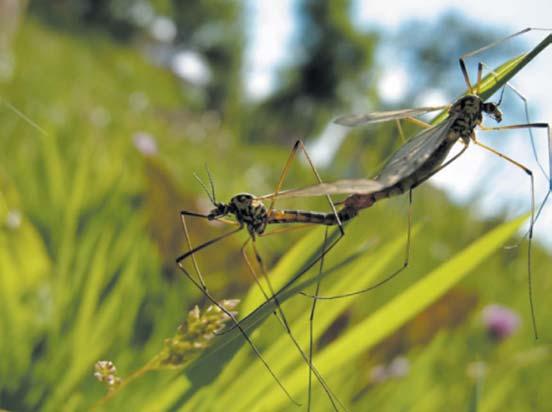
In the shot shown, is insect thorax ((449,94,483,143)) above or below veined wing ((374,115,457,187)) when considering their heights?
above

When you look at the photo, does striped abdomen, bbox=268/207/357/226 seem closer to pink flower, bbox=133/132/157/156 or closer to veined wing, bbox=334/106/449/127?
veined wing, bbox=334/106/449/127

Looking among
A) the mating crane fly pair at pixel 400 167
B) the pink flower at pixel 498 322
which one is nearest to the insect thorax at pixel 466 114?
the mating crane fly pair at pixel 400 167

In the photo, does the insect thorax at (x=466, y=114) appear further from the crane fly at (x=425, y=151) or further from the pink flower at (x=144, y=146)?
the pink flower at (x=144, y=146)

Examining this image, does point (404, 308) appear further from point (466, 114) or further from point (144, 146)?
point (144, 146)

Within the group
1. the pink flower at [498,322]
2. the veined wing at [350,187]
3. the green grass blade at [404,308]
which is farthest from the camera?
the pink flower at [498,322]

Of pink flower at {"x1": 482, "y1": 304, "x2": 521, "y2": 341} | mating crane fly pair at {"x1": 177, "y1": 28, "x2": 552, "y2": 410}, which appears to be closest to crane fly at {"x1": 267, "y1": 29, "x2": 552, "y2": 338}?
mating crane fly pair at {"x1": 177, "y1": 28, "x2": 552, "y2": 410}

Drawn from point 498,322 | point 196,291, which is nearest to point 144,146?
point 196,291

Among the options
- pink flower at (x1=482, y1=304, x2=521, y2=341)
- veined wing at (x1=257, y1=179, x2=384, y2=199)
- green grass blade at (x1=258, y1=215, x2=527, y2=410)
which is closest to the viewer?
veined wing at (x1=257, y1=179, x2=384, y2=199)
